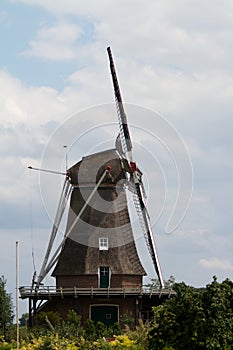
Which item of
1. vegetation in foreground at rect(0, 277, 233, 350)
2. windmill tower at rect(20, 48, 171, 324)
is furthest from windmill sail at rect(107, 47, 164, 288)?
vegetation in foreground at rect(0, 277, 233, 350)

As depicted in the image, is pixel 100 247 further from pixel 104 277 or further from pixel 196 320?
pixel 196 320

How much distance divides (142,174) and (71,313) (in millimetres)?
8226

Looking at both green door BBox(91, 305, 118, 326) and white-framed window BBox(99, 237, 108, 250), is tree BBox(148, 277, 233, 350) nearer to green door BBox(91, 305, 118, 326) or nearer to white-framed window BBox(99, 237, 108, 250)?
white-framed window BBox(99, 237, 108, 250)

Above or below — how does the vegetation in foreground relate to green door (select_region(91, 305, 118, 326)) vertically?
below

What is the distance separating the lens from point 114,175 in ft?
152

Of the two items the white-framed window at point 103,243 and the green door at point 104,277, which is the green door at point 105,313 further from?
the white-framed window at point 103,243

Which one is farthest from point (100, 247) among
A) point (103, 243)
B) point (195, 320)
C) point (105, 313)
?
point (195, 320)

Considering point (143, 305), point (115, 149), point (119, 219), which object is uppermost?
point (115, 149)

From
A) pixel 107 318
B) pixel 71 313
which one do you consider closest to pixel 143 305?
pixel 107 318

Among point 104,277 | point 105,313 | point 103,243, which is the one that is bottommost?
point 105,313

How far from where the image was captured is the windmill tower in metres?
45.7

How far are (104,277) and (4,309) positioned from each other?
6.40 m

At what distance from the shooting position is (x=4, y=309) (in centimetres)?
4881

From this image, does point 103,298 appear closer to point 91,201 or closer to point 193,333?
point 91,201
